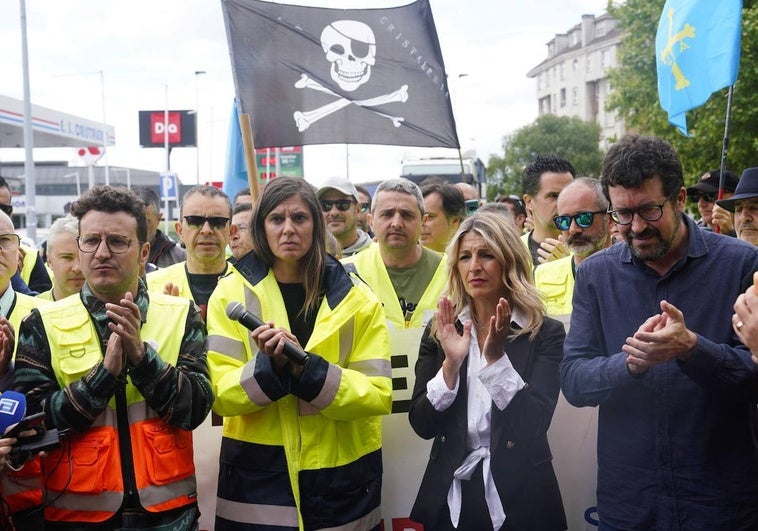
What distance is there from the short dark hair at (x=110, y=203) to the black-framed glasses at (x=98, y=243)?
111 mm

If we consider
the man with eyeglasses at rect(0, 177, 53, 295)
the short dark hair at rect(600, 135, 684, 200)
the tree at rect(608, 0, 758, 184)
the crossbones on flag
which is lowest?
the man with eyeglasses at rect(0, 177, 53, 295)

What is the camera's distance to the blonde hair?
382cm

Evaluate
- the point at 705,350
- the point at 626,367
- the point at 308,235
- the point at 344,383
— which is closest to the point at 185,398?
the point at 344,383

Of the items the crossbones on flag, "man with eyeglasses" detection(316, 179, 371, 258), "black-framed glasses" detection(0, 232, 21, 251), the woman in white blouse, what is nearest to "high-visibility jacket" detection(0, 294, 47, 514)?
"black-framed glasses" detection(0, 232, 21, 251)

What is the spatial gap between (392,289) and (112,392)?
2.32 m

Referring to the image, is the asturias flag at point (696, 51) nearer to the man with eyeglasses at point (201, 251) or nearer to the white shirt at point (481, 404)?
the white shirt at point (481, 404)

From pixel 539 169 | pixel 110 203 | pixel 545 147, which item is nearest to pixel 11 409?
pixel 110 203

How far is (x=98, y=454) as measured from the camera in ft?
11.0

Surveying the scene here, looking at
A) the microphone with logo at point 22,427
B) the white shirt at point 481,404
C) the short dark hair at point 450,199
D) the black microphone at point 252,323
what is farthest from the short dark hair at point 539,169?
the microphone with logo at point 22,427

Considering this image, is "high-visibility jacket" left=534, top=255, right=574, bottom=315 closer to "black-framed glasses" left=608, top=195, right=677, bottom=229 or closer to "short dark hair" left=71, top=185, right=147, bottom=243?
"black-framed glasses" left=608, top=195, right=677, bottom=229

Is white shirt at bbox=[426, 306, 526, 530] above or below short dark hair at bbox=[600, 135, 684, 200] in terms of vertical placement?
below

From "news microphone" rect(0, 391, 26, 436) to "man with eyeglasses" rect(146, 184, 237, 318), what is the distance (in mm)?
2045

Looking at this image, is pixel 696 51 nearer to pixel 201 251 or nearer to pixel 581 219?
pixel 581 219

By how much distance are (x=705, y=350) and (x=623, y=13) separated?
26775 millimetres
